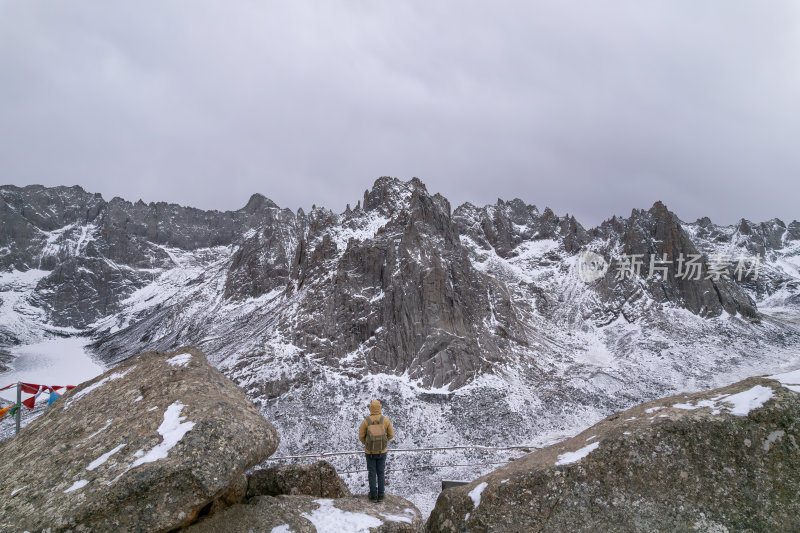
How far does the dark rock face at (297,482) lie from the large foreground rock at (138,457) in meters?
2.07

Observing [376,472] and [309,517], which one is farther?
[376,472]

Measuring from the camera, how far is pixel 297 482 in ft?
39.8

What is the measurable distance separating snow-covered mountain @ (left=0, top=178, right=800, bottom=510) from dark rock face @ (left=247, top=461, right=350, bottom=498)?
93.5 ft

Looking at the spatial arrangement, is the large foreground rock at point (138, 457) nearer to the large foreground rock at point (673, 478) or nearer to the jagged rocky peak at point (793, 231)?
the large foreground rock at point (673, 478)

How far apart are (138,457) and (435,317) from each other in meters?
69.3

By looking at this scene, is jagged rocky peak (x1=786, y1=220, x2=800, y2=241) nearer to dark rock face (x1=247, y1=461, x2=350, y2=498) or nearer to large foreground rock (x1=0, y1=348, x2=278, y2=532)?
dark rock face (x1=247, y1=461, x2=350, y2=498)

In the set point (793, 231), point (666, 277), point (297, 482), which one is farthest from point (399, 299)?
point (793, 231)

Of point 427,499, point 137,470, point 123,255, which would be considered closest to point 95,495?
point 137,470

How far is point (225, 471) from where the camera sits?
859 centimetres

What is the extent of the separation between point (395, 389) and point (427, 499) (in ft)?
90.0

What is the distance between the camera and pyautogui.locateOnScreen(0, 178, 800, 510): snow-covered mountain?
60969 mm

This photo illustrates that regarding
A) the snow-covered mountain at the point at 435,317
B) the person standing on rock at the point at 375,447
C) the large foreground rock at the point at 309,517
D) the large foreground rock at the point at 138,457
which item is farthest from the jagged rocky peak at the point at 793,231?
the large foreground rock at the point at 138,457

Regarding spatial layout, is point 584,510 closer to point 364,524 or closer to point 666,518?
point 666,518

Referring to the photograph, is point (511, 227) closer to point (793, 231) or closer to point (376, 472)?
point (793, 231)
